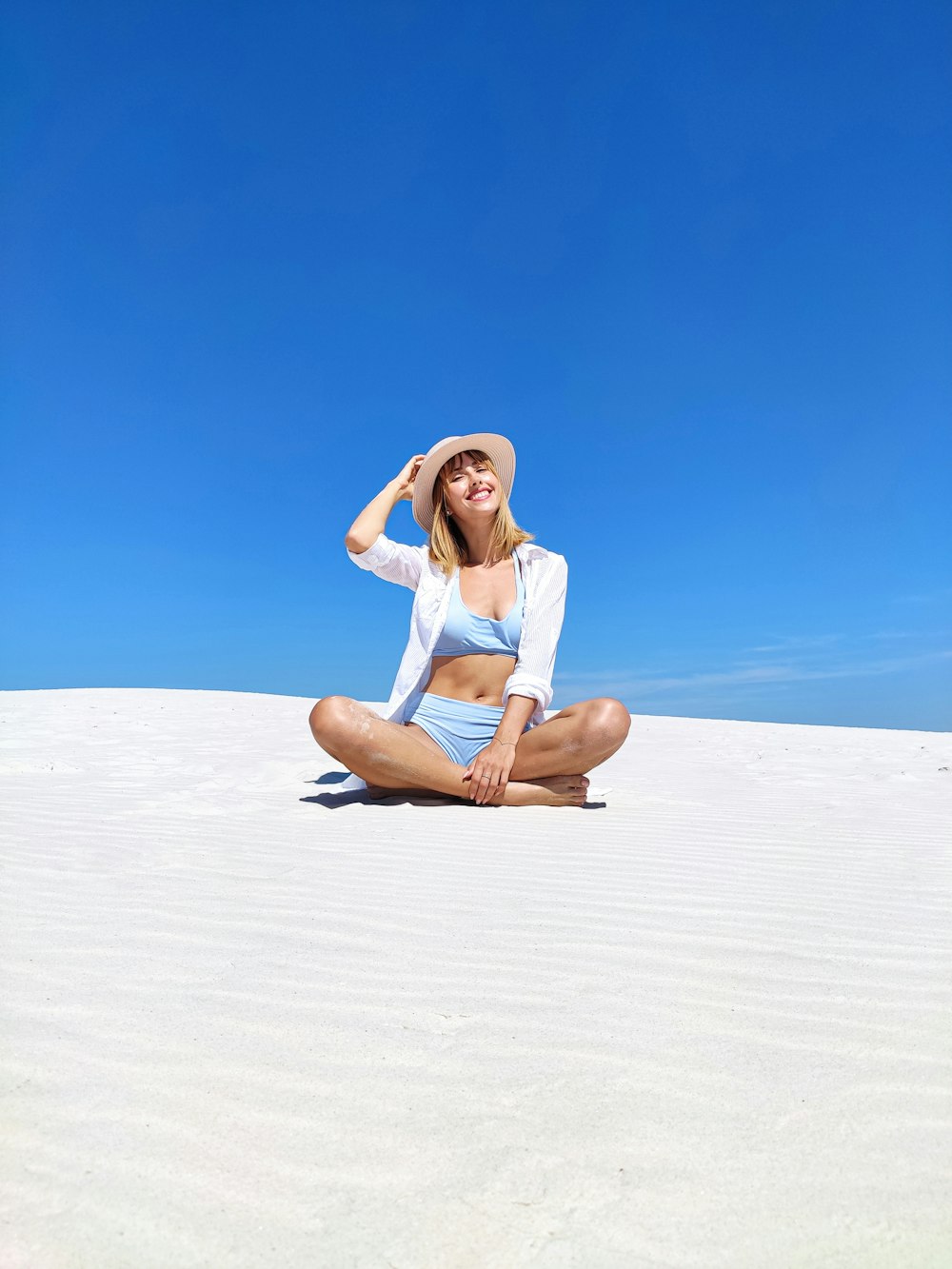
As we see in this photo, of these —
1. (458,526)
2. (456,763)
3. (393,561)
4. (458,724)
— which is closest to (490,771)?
(456,763)

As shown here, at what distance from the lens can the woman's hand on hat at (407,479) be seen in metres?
4.38

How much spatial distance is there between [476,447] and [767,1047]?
11.2 feet

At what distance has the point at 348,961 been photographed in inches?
70.5

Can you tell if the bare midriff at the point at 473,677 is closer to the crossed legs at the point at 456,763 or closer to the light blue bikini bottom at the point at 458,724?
the light blue bikini bottom at the point at 458,724

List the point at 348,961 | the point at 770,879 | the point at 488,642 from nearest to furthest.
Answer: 1. the point at 348,961
2. the point at 770,879
3. the point at 488,642

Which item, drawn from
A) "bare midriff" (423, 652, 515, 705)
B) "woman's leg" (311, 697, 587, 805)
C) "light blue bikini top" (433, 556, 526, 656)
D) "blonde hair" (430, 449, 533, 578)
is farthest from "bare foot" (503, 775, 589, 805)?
"blonde hair" (430, 449, 533, 578)

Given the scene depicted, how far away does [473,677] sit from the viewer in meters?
4.12

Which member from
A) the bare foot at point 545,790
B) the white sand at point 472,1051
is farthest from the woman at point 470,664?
the white sand at point 472,1051

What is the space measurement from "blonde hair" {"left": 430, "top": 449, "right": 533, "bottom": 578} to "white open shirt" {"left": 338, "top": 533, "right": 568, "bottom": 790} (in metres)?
0.09

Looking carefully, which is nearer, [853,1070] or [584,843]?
[853,1070]

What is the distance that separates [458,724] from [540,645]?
0.56 meters

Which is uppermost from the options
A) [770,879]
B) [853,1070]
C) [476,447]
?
[476,447]

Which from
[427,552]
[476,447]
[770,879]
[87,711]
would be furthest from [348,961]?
[87,711]

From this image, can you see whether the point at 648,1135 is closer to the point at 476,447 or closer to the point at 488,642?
the point at 488,642
